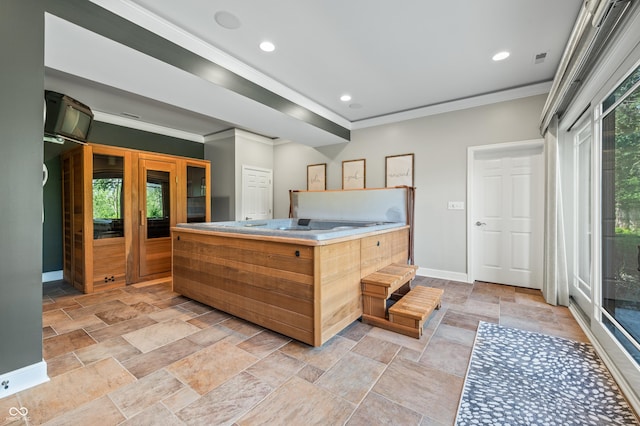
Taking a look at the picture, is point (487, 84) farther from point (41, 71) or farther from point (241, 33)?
point (41, 71)

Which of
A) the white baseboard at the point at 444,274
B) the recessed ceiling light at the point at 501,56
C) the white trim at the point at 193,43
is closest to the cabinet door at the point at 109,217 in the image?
the white trim at the point at 193,43

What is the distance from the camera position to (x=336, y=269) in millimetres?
2232

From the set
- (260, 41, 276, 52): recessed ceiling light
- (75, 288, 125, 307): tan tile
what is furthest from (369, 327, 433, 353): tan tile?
(75, 288, 125, 307): tan tile

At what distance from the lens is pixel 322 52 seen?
9.07 feet

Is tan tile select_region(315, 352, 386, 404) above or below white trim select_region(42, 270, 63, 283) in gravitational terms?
below

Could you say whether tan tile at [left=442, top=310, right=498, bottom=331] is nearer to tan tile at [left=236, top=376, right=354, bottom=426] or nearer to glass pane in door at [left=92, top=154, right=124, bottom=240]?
tan tile at [left=236, top=376, right=354, bottom=426]

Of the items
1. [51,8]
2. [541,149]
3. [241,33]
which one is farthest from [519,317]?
[51,8]

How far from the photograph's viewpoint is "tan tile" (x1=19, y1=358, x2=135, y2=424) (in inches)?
57.3

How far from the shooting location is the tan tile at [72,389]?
57.3 inches

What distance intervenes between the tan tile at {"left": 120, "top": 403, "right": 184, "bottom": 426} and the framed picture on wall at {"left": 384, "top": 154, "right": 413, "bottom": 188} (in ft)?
13.1

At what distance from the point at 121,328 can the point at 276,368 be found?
1616mm

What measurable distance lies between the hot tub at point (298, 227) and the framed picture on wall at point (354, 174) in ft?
2.59

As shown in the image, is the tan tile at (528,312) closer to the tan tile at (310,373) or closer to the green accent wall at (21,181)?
the tan tile at (310,373)

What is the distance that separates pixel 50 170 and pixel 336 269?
184 inches
